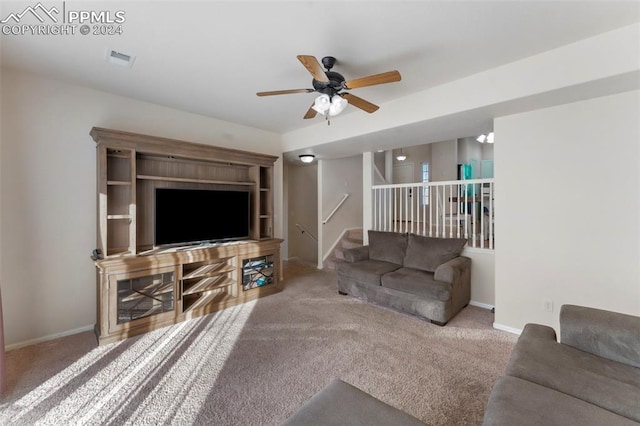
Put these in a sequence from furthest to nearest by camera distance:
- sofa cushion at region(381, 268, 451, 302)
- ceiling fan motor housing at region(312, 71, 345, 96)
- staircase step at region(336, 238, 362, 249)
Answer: staircase step at region(336, 238, 362, 249), sofa cushion at region(381, 268, 451, 302), ceiling fan motor housing at region(312, 71, 345, 96)

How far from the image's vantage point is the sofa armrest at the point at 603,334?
1.53m

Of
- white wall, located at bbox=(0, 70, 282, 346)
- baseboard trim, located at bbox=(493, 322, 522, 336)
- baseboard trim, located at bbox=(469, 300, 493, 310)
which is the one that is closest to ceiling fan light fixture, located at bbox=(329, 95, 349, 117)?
white wall, located at bbox=(0, 70, 282, 346)

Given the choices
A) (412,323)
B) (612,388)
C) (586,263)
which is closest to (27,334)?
(412,323)

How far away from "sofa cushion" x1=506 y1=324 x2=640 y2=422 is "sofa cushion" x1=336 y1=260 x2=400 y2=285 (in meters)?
1.89

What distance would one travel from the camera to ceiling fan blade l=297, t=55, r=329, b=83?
1.79 metres

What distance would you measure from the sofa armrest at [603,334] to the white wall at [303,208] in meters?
5.15

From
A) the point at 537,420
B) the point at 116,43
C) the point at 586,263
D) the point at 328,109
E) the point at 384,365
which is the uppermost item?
the point at 116,43

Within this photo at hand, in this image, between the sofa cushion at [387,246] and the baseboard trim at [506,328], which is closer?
the baseboard trim at [506,328]

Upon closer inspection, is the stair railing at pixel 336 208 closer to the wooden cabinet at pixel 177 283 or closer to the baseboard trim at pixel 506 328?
the wooden cabinet at pixel 177 283

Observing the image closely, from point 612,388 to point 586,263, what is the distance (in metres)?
1.63

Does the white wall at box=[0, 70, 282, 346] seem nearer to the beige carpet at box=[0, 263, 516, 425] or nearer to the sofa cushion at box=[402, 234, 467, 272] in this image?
the beige carpet at box=[0, 263, 516, 425]

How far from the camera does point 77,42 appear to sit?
212 centimetres

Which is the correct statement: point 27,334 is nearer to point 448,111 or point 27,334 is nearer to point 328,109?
point 328,109

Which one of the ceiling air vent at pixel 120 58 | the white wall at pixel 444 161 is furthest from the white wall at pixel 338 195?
the ceiling air vent at pixel 120 58
